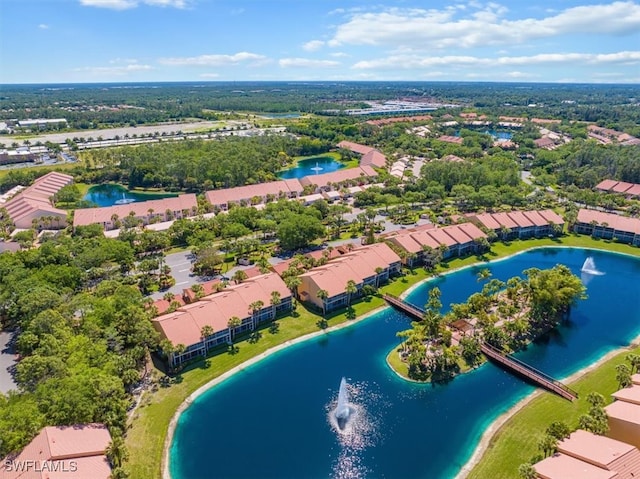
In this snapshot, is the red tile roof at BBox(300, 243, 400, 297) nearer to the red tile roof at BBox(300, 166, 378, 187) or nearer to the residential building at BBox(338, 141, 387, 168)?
the red tile roof at BBox(300, 166, 378, 187)

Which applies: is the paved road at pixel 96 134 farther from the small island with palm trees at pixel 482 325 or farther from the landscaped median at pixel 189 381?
the small island with palm trees at pixel 482 325

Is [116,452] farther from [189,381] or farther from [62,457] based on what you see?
[189,381]

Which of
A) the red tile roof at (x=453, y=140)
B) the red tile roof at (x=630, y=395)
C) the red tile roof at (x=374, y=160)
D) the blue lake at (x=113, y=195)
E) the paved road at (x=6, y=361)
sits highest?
the red tile roof at (x=453, y=140)

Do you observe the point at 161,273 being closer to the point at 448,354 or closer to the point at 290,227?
the point at 290,227

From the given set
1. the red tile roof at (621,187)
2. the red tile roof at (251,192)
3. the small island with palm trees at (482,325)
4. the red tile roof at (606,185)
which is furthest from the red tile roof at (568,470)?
the red tile roof at (606,185)

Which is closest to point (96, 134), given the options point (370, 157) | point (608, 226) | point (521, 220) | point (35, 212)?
point (35, 212)

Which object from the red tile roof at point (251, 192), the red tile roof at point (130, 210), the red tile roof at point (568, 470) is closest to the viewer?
the red tile roof at point (568, 470)
